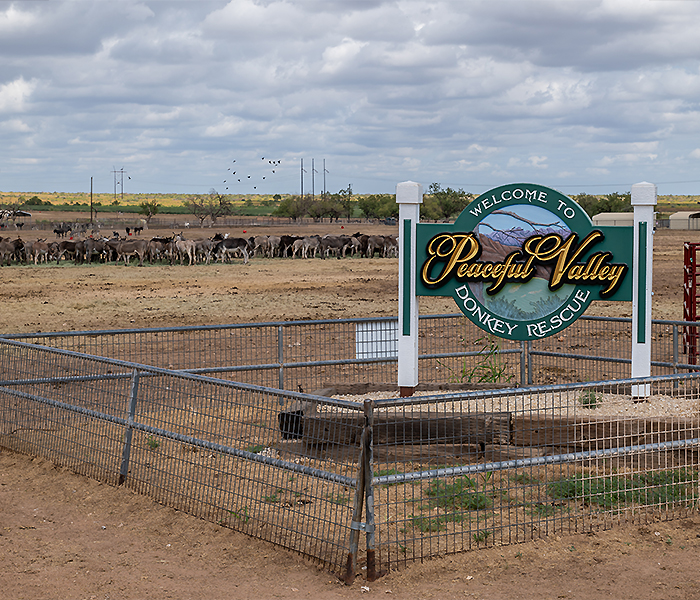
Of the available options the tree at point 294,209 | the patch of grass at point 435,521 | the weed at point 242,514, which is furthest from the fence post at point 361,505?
the tree at point 294,209

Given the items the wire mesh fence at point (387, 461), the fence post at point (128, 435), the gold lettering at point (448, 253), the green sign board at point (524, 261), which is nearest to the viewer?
the wire mesh fence at point (387, 461)

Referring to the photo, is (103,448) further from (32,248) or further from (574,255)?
(32,248)

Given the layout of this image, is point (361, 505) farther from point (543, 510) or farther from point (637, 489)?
point (637, 489)

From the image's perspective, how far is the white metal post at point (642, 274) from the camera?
9.35 m

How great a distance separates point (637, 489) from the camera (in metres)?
6.46

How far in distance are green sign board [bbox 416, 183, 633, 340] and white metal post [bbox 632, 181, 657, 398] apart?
0.28 ft

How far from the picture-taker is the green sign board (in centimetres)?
946

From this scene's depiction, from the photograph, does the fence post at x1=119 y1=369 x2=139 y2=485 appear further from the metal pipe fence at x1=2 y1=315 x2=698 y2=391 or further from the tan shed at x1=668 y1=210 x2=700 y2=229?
the tan shed at x1=668 y1=210 x2=700 y2=229

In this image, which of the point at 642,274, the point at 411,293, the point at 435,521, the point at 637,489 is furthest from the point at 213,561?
the point at 642,274

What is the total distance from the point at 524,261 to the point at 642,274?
131 centimetres

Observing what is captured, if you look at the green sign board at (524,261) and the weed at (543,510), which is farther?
the green sign board at (524,261)

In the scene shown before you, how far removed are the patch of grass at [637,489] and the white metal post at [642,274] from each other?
2.29 metres

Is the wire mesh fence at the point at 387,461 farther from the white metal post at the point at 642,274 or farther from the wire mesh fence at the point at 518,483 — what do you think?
the white metal post at the point at 642,274

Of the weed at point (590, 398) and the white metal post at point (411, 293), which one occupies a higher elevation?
the white metal post at point (411, 293)
